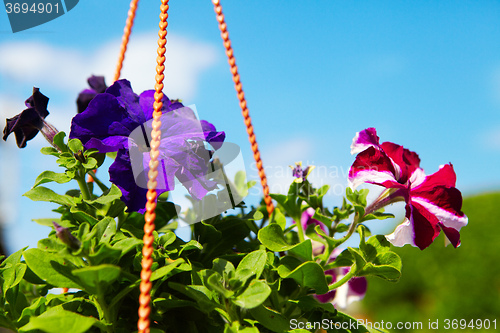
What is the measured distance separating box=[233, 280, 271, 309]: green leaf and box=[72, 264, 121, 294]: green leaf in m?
0.17

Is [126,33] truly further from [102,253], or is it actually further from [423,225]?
[423,225]

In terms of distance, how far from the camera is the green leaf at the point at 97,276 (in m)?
0.52

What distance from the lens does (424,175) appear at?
81 centimetres

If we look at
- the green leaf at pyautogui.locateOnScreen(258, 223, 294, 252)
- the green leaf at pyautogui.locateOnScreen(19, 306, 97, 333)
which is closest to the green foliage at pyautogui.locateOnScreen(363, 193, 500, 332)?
the green leaf at pyautogui.locateOnScreen(258, 223, 294, 252)

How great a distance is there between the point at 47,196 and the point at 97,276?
0.27 meters

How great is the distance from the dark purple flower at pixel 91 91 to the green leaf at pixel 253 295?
0.63 m

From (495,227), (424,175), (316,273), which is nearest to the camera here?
(316,273)

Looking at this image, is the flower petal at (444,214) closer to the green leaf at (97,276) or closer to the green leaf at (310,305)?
the green leaf at (310,305)

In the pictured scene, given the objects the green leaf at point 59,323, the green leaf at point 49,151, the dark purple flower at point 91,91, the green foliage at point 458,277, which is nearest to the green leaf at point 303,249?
the green leaf at point 59,323

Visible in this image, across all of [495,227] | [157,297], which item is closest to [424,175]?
[157,297]

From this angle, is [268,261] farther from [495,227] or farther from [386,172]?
[495,227]

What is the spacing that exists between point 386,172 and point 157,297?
46cm

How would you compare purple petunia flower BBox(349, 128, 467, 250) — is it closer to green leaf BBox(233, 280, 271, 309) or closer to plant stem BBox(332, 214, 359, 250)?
plant stem BBox(332, 214, 359, 250)

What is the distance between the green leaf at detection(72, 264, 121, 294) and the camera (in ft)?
1.69
